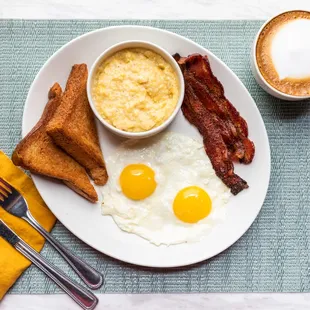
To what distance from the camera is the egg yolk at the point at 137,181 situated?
2346mm

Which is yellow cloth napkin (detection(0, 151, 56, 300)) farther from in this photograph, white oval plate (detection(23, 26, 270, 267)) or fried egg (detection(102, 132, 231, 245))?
fried egg (detection(102, 132, 231, 245))

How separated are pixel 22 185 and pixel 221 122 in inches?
42.1

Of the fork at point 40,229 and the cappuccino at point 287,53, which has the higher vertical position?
the cappuccino at point 287,53

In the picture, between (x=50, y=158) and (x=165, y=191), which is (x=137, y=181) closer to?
(x=165, y=191)

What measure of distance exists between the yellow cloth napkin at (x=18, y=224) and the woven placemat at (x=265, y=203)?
60mm

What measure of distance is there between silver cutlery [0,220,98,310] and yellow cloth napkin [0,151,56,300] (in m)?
0.03

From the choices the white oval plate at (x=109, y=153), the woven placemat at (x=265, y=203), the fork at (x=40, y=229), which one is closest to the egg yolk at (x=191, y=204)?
the white oval plate at (x=109, y=153)

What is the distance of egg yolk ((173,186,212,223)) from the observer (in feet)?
7.76

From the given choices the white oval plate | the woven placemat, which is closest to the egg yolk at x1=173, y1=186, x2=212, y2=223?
the white oval plate

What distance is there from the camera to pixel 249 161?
94.7 inches

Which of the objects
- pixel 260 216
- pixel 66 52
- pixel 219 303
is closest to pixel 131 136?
pixel 66 52
